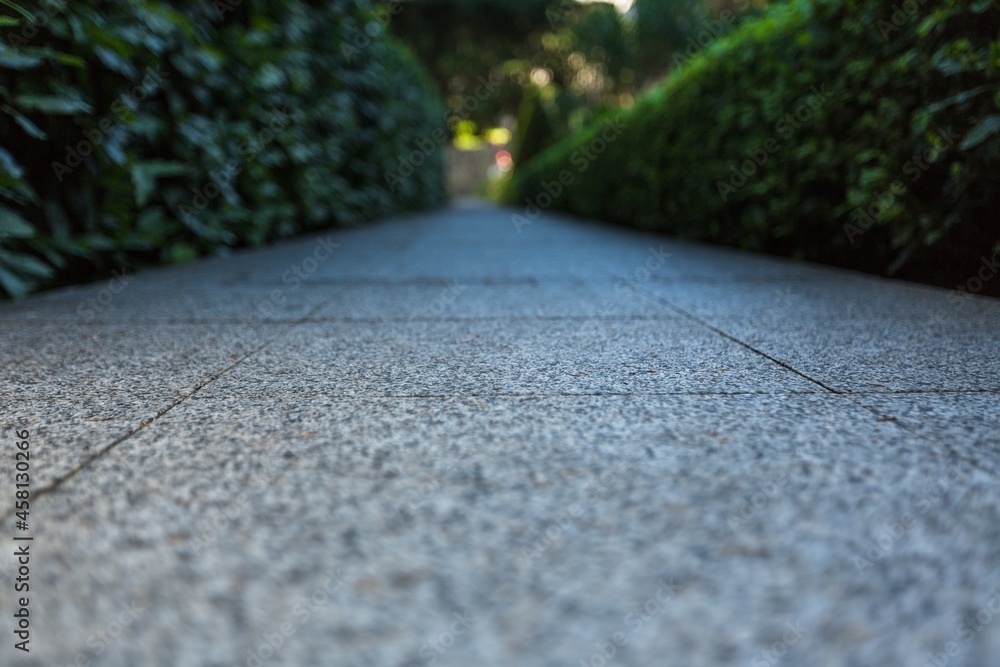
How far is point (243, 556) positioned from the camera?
34.5 inches

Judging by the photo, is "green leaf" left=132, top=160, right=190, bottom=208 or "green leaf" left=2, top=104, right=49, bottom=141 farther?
"green leaf" left=132, top=160, right=190, bottom=208

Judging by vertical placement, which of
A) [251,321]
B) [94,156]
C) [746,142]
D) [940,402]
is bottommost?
[251,321]

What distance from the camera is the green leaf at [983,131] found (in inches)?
99.5

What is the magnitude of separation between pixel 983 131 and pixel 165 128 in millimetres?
4227

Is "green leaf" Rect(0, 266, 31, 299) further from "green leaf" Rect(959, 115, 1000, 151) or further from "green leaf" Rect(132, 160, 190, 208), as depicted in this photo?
"green leaf" Rect(959, 115, 1000, 151)

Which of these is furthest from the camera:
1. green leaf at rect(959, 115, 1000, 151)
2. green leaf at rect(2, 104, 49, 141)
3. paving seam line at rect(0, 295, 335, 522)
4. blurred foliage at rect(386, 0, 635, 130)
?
blurred foliage at rect(386, 0, 635, 130)

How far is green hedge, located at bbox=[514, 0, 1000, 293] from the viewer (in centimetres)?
285

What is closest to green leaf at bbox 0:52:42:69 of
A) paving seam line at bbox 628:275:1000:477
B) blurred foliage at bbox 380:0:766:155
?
paving seam line at bbox 628:275:1000:477

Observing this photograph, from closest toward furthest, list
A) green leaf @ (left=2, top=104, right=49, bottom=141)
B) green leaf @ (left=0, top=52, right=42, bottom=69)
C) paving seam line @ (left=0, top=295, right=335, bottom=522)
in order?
1. paving seam line @ (left=0, top=295, right=335, bottom=522)
2. green leaf @ (left=0, top=52, right=42, bottom=69)
3. green leaf @ (left=2, top=104, right=49, bottom=141)

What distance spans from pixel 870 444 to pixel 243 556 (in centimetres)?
108

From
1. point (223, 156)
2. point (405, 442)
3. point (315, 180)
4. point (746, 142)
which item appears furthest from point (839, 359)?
point (315, 180)

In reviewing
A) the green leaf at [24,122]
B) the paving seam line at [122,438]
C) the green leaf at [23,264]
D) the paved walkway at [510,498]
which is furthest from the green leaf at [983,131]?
the green leaf at [23,264]

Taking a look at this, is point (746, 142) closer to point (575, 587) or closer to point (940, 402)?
point (940, 402)

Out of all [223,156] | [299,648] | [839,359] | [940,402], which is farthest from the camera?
[223,156]
